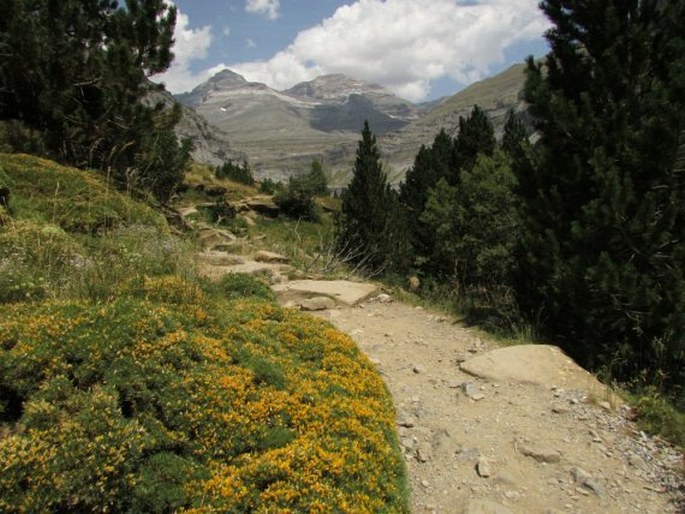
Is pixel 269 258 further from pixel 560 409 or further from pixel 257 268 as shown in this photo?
pixel 560 409

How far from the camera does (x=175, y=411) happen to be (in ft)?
9.56

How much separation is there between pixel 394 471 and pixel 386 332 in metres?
4.16

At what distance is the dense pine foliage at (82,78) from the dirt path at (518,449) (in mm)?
7809

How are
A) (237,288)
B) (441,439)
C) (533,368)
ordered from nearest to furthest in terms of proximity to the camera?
(441,439) → (533,368) → (237,288)

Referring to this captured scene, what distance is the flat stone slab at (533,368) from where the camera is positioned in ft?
17.6

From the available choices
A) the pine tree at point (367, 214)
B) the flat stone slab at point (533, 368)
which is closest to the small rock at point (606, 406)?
the flat stone slab at point (533, 368)

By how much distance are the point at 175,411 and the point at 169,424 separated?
0.08 m

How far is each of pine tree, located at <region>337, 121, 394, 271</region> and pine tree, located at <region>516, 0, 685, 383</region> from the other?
40.6 feet

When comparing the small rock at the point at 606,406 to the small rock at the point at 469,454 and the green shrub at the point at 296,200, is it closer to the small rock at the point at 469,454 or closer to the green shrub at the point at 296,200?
the small rock at the point at 469,454

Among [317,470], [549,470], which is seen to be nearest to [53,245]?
[317,470]

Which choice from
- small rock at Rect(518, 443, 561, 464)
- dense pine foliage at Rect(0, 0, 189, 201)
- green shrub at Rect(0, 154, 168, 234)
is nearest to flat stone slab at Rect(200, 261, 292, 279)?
green shrub at Rect(0, 154, 168, 234)

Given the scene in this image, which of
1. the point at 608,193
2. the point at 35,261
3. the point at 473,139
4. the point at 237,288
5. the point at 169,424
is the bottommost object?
the point at 237,288

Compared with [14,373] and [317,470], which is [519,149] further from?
[14,373]

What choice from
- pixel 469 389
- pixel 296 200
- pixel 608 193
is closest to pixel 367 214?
pixel 296 200
